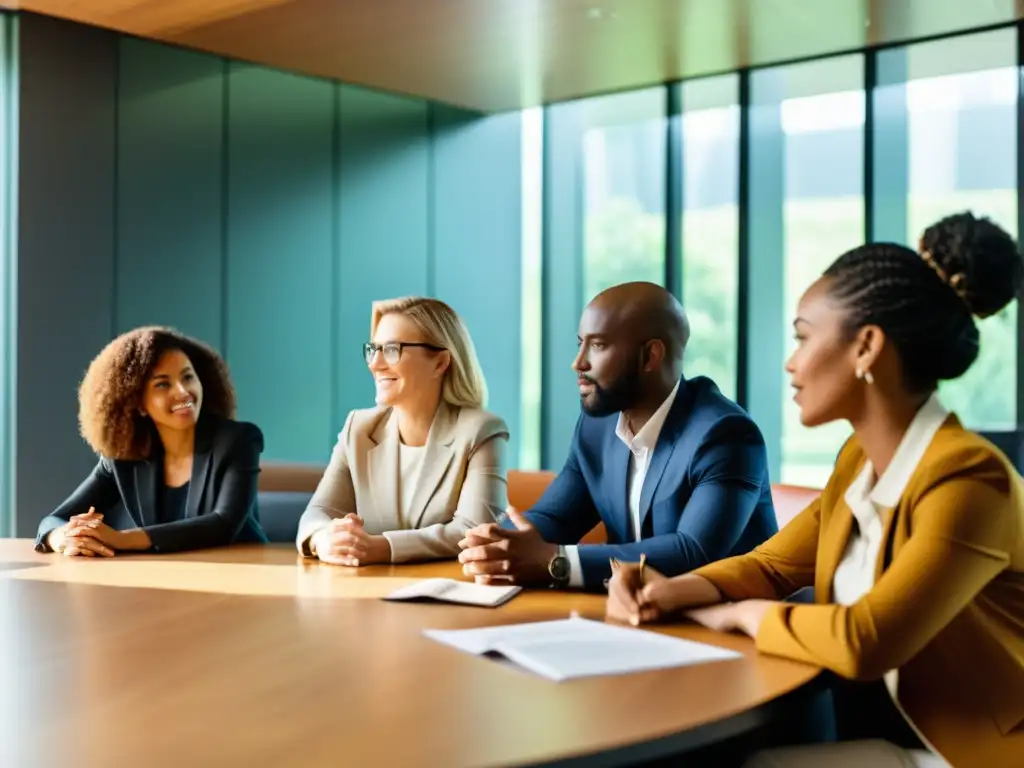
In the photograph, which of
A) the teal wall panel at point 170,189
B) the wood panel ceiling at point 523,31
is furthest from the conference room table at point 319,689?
the teal wall panel at point 170,189

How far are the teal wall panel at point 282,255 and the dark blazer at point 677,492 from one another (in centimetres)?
476

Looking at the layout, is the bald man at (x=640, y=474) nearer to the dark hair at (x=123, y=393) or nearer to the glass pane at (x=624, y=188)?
the dark hair at (x=123, y=393)

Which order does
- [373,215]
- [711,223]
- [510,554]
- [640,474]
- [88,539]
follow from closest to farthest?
[510,554]
[640,474]
[88,539]
[711,223]
[373,215]

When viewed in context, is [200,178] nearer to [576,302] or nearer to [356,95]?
[356,95]

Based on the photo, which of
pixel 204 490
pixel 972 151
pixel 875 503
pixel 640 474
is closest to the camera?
pixel 875 503

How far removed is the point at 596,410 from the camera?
2.89m

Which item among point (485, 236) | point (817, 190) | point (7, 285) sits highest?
point (817, 190)

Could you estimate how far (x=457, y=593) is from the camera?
2479mm

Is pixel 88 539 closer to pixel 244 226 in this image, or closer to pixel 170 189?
pixel 170 189

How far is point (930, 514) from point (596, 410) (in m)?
1.15

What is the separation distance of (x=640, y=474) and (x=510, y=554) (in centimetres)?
49

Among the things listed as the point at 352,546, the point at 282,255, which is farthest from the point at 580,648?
the point at 282,255

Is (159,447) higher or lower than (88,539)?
higher

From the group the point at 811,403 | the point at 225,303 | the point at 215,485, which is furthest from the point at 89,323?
the point at 811,403
